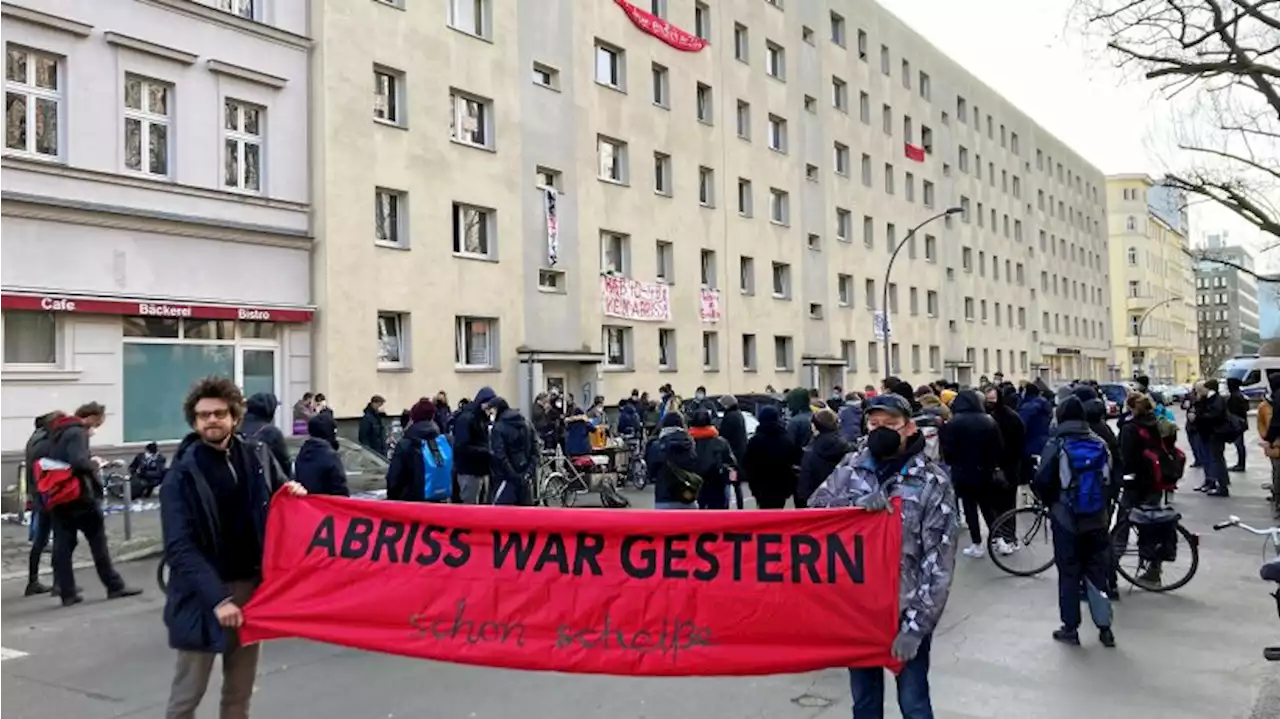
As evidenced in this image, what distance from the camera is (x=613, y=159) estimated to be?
101 feet

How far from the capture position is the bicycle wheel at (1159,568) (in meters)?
A: 8.99

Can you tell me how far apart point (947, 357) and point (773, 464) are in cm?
4408

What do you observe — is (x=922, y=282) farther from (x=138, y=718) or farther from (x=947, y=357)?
(x=138, y=718)

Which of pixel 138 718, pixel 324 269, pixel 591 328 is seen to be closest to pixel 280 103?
pixel 324 269

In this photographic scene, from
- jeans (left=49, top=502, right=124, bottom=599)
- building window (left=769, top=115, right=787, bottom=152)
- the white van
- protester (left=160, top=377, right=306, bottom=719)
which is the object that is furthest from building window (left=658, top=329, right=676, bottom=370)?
the white van

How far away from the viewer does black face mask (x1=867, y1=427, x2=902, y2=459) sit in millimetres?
4637

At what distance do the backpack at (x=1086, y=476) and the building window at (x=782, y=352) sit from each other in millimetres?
29984

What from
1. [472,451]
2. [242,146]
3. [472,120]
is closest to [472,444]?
[472,451]

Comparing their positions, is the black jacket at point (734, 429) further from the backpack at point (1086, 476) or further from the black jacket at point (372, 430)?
the black jacket at point (372, 430)

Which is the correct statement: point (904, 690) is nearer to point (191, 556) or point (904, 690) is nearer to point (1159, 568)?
point (191, 556)

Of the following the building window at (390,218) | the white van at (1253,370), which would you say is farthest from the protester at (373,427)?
the white van at (1253,370)

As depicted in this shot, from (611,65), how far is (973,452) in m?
23.1

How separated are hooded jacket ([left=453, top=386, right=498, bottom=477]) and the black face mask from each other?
792cm

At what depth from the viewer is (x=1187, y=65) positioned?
1795cm
